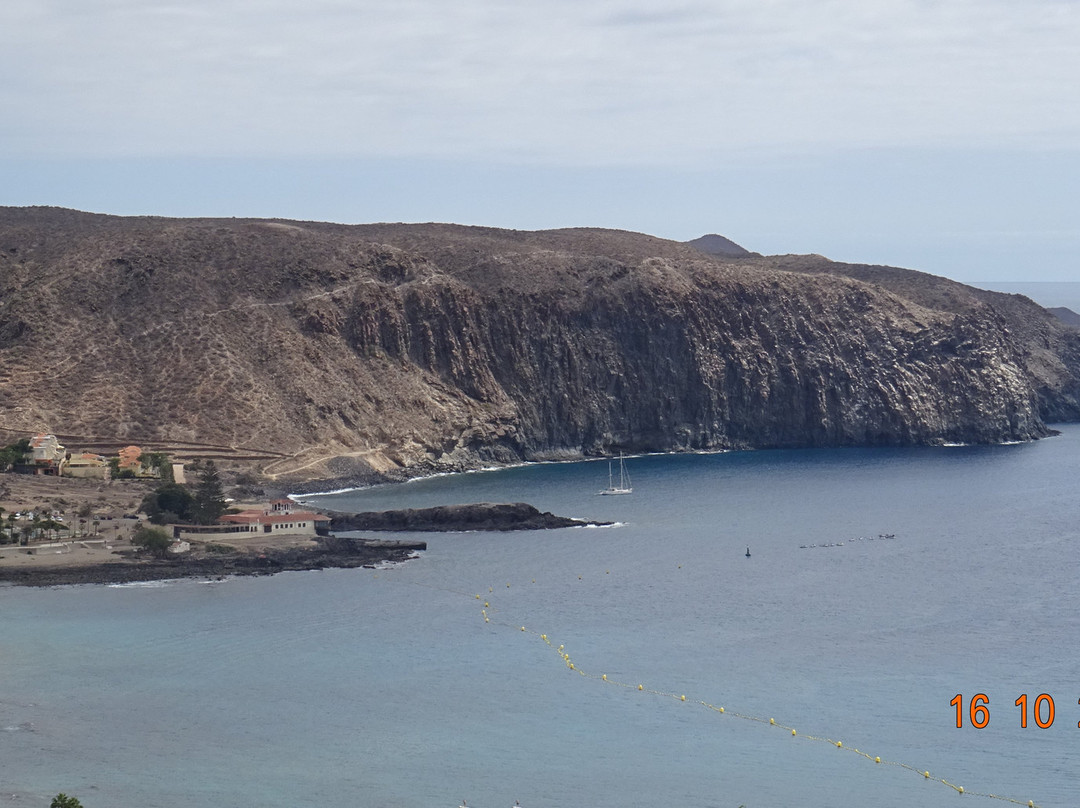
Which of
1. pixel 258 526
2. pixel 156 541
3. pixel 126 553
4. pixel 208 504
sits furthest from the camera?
pixel 208 504

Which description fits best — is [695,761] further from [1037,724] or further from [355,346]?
[355,346]

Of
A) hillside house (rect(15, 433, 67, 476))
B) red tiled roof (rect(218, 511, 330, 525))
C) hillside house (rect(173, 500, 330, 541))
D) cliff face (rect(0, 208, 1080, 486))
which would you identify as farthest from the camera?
cliff face (rect(0, 208, 1080, 486))

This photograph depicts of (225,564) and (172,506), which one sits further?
(172,506)

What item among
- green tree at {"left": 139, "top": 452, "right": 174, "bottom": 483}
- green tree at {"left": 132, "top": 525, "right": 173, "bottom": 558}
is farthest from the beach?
green tree at {"left": 139, "top": 452, "right": 174, "bottom": 483}

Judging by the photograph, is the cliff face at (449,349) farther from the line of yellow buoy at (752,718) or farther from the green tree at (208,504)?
the line of yellow buoy at (752,718)

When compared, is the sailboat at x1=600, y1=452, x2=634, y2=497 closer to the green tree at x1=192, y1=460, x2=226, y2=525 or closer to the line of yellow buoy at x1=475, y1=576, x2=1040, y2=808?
the green tree at x1=192, y1=460, x2=226, y2=525

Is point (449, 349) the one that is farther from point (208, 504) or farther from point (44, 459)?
point (208, 504)

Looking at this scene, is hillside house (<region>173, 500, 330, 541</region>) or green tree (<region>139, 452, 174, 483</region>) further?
green tree (<region>139, 452, 174, 483</region>)
